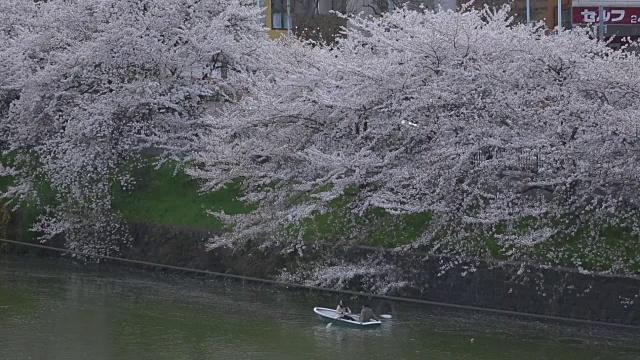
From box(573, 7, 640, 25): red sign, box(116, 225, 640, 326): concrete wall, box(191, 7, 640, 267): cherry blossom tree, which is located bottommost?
box(116, 225, 640, 326): concrete wall

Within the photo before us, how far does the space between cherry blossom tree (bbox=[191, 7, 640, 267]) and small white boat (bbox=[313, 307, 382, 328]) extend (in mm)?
2916

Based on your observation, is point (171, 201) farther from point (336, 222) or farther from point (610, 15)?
point (610, 15)

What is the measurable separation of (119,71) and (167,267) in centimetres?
567

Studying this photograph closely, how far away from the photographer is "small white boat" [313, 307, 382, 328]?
19.6m

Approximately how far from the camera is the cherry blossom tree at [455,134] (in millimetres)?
20438

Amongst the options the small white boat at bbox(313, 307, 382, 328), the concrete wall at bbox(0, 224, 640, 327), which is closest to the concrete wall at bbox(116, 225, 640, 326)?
the concrete wall at bbox(0, 224, 640, 327)

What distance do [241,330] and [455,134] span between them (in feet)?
20.4

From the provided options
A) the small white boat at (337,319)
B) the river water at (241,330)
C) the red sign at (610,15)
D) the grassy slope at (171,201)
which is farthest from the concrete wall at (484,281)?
the red sign at (610,15)

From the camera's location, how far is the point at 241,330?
19.6m

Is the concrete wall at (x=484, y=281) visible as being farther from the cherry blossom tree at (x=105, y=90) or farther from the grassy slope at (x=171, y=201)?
the cherry blossom tree at (x=105, y=90)

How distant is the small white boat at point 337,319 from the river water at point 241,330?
0.14 metres

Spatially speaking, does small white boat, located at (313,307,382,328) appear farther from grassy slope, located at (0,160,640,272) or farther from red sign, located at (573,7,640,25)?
red sign, located at (573,7,640,25)

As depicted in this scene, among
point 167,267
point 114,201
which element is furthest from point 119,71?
point 167,267

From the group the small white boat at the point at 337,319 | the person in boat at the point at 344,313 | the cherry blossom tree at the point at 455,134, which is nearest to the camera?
the small white boat at the point at 337,319
